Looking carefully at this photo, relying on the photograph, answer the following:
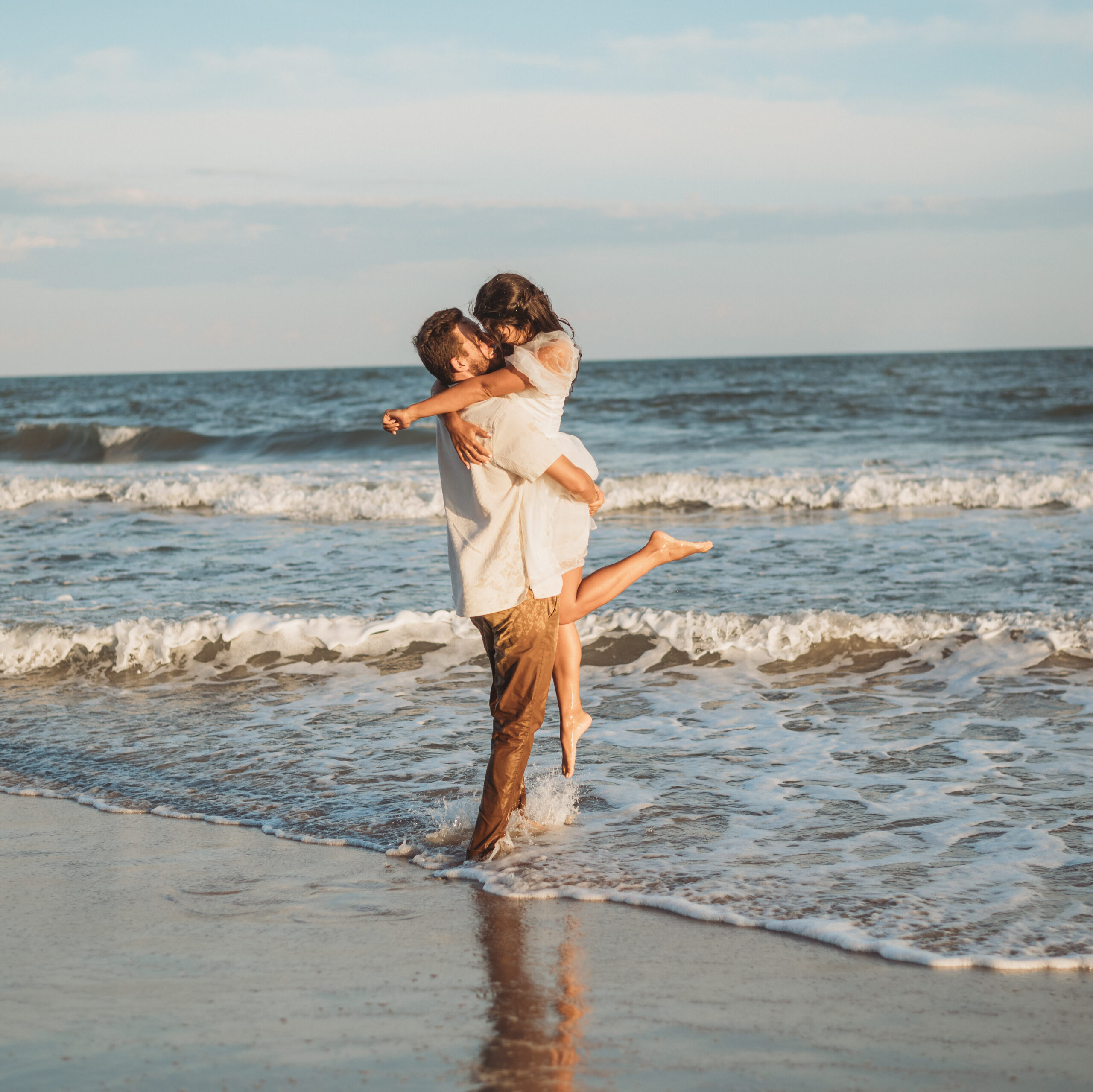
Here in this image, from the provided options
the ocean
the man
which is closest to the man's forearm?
the man

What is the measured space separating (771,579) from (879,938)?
5.94 meters

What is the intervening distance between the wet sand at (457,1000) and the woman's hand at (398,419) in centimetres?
151

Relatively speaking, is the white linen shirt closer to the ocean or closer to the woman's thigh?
the woman's thigh

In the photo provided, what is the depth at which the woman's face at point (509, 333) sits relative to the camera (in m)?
3.40

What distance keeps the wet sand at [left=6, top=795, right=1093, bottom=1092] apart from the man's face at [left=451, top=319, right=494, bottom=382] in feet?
5.52

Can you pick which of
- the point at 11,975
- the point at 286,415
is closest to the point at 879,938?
the point at 11,975

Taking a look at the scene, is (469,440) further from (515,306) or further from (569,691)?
(569,691)

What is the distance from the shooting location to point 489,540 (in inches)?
139

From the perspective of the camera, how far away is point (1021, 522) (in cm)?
1177

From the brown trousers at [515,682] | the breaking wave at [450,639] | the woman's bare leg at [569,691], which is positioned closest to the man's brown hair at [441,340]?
the brown trousers at [515,682]

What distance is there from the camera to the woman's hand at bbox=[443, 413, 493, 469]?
3.33m

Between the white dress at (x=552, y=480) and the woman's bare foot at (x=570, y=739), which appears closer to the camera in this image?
the white dress at (x=552, y=480)

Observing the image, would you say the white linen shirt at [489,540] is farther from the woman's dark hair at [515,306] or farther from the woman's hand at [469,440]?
the woman's dark hair at [515,306]

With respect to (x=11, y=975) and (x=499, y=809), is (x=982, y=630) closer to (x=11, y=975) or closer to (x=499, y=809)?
(x=499, y=809)
